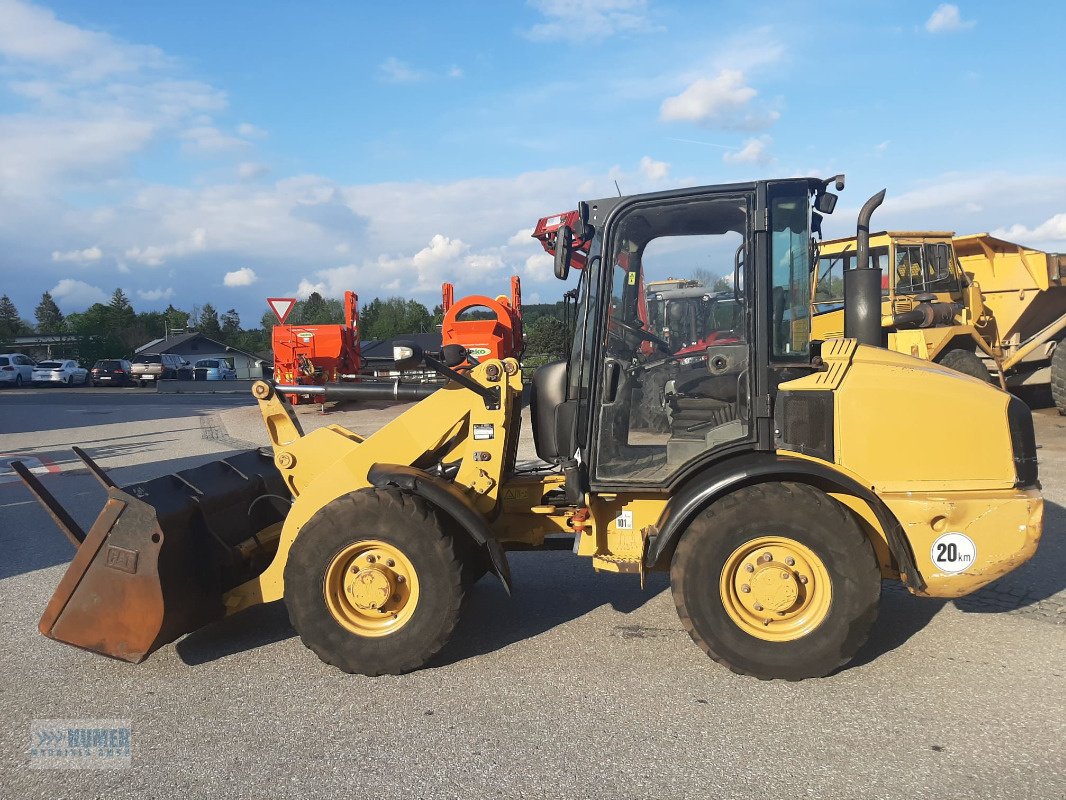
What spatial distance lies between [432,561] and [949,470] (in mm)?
2585

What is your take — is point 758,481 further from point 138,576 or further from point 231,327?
point 231,327

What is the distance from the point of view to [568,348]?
4.64 metres

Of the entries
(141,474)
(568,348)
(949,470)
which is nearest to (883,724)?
(949,470)

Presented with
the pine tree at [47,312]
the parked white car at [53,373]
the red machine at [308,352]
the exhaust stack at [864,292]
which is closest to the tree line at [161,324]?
the pine tree at [47,312]

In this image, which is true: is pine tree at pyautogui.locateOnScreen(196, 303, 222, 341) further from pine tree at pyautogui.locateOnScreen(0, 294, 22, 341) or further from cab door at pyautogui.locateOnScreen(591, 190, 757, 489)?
cab door at pyautogui.locateOnScreen(591, 190, 757, 489)

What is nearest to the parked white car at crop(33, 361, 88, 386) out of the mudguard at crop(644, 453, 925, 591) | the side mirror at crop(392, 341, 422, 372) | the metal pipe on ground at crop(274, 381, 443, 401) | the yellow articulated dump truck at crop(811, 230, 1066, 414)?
the yellow articulated dump truck at crop(811, 230, 1066, 414)

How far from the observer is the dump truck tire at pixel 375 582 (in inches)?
156

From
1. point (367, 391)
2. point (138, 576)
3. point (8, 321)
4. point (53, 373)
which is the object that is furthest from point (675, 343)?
point (8, 321)

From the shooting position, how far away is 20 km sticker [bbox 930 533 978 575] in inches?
146

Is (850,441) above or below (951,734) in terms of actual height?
above

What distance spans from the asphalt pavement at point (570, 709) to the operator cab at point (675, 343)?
3.57ft

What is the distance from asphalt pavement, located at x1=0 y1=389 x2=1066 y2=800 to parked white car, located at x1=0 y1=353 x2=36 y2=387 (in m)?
39.9

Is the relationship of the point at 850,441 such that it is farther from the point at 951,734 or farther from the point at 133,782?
the point at 133,782

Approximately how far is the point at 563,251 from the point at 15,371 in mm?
43215
